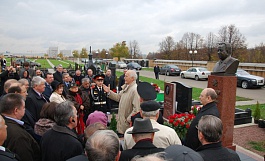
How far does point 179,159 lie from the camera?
1.77 metres

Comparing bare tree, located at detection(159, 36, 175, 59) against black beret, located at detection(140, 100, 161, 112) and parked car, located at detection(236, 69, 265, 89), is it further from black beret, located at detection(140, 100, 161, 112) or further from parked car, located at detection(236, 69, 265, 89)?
black beret, located at detection(140, 100, 161, 112)

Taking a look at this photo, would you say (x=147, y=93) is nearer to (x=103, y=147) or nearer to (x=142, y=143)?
(x=142, y=143)

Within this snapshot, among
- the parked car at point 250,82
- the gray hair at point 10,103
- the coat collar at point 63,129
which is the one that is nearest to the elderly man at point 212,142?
the coat collar at point 63,129

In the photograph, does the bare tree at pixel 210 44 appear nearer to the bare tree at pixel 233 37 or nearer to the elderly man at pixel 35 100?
the bare tree at pixel 233 37

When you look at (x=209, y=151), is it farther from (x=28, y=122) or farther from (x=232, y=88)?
(x=232, y=88)

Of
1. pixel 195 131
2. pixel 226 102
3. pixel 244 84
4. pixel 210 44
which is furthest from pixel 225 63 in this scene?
pixel 210 44

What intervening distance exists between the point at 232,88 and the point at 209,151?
362 cm

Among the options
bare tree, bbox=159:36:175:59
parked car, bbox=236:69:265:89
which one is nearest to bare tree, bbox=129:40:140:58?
bare tree, bbox=159:36:175:59

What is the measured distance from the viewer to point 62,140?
2576mm

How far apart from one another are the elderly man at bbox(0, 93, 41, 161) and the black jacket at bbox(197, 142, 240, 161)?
2.09 meters

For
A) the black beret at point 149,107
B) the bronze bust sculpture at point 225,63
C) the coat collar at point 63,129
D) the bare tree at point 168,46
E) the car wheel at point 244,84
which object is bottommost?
the car wheel at point 244,84

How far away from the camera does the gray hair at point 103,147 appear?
188cm

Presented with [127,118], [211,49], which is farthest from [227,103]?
[211,49]

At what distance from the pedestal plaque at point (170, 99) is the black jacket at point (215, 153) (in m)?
5.78
